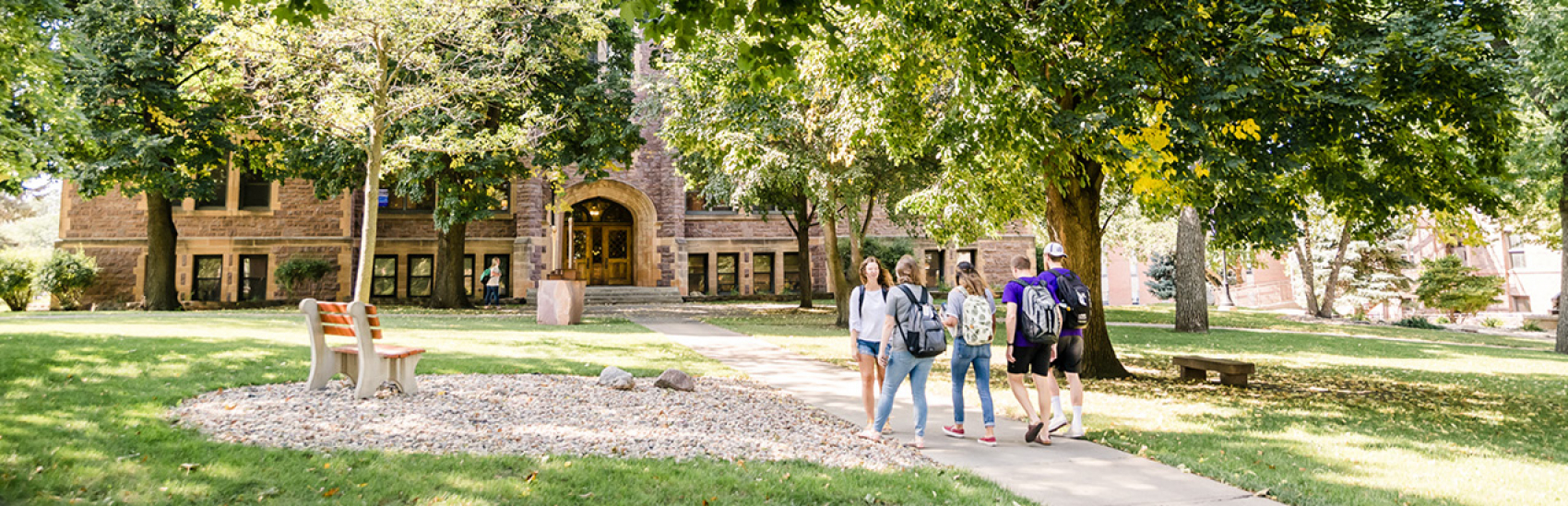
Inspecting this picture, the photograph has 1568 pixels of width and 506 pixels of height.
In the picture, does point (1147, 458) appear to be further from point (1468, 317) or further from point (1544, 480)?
point (1468, 317)

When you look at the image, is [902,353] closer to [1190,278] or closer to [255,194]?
[1190,278]

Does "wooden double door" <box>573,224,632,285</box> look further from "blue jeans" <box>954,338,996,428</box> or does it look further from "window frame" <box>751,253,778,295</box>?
"blue jeans" <box>954,338,996,428</box>

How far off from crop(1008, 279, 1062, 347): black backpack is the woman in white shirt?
3.41ft

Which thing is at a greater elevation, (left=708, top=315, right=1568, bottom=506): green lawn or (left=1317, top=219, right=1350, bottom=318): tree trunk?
(left=1317, top=219, right=1350, bottom=318): tree trunk

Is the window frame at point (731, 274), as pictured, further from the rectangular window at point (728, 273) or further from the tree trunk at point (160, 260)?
the tree trunk at point (160, 260)

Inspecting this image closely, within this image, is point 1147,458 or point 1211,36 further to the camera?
point 1211,36

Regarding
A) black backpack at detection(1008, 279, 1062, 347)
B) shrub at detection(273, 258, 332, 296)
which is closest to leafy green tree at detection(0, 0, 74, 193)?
black backpack at detection(1008, 279, 1062, 347)

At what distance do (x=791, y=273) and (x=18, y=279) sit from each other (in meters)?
23.6

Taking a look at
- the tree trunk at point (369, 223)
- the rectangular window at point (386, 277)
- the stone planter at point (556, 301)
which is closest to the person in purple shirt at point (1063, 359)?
the tree trunk at point (369, 223)

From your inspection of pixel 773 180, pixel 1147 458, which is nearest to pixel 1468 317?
pixel 773 180

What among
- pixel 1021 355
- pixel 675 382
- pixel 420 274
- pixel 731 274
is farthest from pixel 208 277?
pixel 1021 355

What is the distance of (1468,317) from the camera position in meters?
29.9

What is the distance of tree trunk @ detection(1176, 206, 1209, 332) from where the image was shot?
715 inches

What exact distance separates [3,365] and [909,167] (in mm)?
14014
